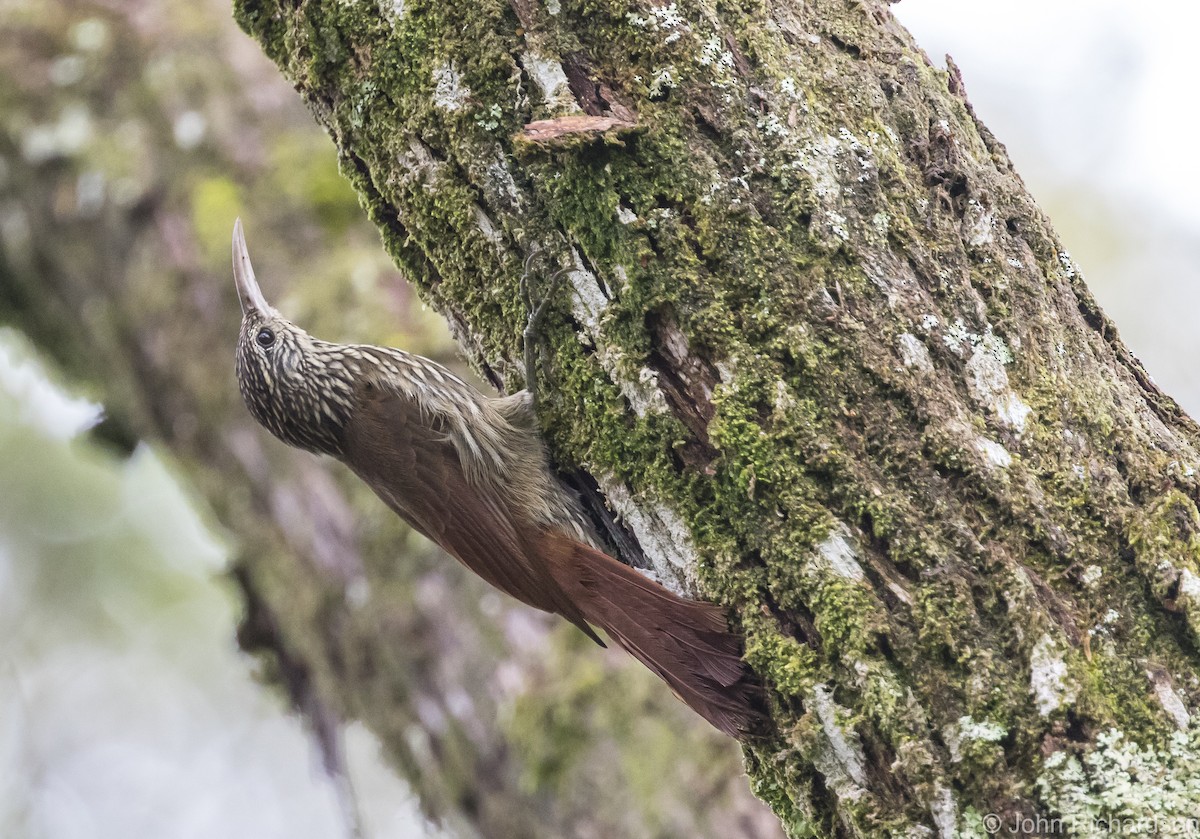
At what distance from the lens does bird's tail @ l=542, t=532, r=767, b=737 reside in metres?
1.59

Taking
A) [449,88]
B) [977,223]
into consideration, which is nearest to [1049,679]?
[977,223]

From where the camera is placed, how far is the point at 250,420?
2.83m

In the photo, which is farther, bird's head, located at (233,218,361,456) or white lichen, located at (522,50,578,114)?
bird's head, located at (233,218,361,456)

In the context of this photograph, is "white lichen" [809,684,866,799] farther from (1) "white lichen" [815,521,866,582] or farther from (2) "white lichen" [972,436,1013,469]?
(2) "white lichen" [972,436,1013,469]

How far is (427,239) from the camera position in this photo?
6.03ft

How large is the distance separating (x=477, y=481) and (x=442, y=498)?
0.09 metres

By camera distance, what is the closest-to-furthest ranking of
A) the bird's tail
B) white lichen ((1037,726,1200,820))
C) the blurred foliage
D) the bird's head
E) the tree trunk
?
white lichen ((1037,726,1200,820))
the tree trunk
the bird's tail
the blurred foliage
the bird's head

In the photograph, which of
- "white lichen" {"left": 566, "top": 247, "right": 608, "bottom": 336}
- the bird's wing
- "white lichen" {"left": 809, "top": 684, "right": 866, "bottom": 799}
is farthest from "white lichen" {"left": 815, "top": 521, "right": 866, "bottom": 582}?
the bird's wing

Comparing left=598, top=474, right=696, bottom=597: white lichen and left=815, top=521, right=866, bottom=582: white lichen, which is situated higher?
left=598, top=474, right=696, bottom=597: white lichen

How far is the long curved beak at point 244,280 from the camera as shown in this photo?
2.49 meters

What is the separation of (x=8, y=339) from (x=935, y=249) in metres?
3.22

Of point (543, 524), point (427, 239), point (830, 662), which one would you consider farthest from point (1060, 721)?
point (427, 239)

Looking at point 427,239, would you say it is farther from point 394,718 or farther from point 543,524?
point 394,718

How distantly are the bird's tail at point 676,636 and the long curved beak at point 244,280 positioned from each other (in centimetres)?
119
